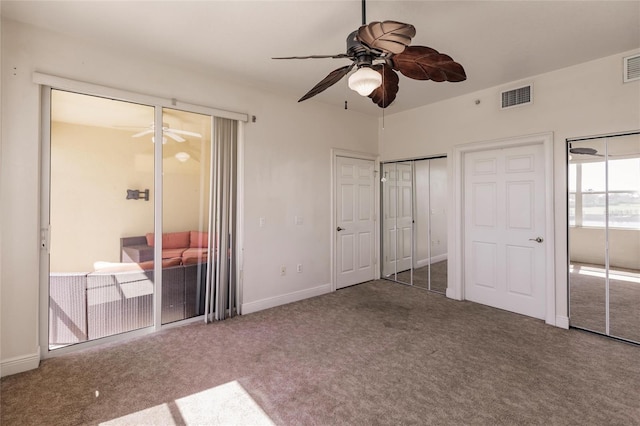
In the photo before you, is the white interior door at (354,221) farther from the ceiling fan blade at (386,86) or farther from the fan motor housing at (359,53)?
the fan motor housing at (359,53)

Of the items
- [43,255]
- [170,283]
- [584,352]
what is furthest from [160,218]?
[584,352]

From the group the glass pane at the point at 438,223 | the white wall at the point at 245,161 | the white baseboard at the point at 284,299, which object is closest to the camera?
the white wall at the point at 245,161

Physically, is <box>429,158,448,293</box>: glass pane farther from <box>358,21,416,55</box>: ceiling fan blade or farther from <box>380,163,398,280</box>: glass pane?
<box>358,21,416,55</box>: ceiling fan blade

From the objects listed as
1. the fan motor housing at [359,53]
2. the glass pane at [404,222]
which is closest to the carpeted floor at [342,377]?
the glass pane at [404,222]

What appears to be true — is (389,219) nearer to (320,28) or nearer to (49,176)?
(320,28)

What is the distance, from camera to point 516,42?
9.04 ft

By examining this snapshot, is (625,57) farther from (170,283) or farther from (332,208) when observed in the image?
(170,283)

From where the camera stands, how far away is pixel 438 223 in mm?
4562

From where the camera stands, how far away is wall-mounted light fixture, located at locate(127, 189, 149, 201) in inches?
119

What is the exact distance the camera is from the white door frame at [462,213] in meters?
3.34

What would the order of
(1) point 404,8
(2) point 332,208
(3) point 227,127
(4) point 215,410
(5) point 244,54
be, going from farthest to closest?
(2) point 332,208 < (3) point 227,127 < (5) point 244,54 < (1) point 404,8 < (4) point 215,410

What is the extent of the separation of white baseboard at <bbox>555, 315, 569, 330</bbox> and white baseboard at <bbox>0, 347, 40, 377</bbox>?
5001mm

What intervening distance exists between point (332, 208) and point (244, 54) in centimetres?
239

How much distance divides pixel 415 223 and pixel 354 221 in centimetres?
99
